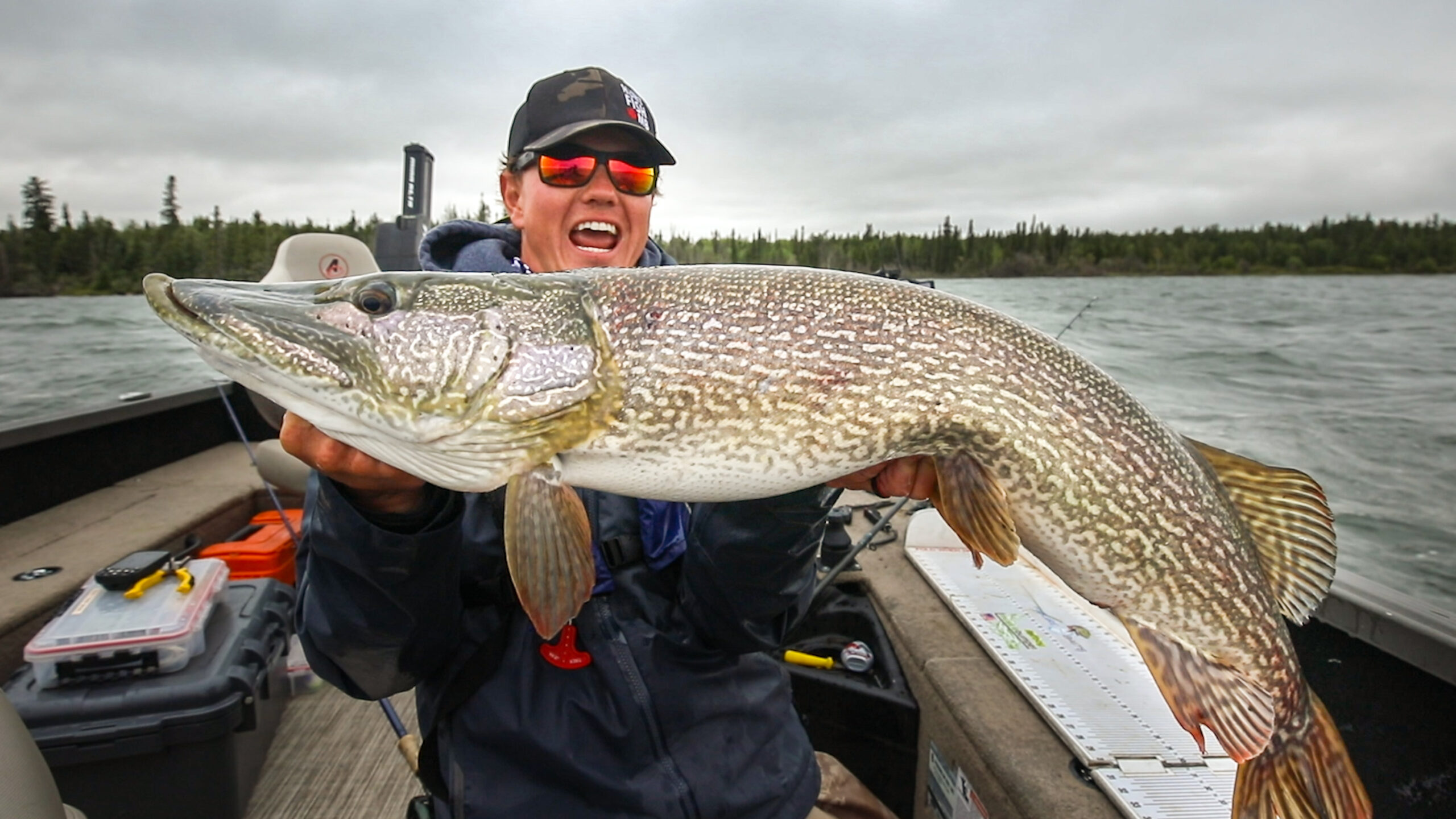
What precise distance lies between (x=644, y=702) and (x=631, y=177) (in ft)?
5.21

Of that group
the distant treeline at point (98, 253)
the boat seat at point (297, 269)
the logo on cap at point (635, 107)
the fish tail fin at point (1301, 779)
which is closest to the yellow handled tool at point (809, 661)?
the fish tail fin at point (1301, 779)

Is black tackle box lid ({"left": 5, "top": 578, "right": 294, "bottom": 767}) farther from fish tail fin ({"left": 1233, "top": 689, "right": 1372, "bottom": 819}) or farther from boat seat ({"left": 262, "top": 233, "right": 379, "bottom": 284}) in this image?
fish tail fin ({"left": 1233, "top": 689, "right": 1372, "bottom": 819})

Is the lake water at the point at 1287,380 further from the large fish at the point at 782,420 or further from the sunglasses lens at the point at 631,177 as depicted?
the large fish at the point at 782,420

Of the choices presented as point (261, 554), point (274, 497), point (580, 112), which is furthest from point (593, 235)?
point (261, 554)

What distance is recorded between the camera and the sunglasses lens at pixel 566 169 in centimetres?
230

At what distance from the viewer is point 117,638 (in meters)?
2.13

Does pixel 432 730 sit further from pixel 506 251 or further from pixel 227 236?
pixel 227 236

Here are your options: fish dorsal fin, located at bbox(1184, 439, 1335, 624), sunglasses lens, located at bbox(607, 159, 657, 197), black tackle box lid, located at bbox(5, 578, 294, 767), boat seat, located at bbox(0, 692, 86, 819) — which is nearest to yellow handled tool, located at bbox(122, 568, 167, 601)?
black tackle box lid, located at bbox(5, 578, 294, 767)

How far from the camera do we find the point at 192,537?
11.5 feet

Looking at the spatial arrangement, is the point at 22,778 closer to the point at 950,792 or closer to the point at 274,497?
the point at 950,792

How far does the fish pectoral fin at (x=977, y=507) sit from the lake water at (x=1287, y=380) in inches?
158

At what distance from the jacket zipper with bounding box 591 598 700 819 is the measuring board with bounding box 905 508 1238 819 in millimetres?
1007

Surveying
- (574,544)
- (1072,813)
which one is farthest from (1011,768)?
(574,544)

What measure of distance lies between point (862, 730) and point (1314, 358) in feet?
62.8
